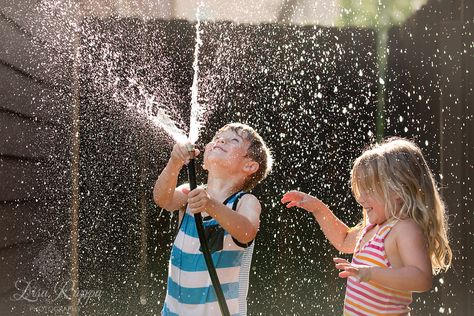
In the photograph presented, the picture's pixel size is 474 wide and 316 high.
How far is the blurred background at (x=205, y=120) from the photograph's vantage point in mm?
3111

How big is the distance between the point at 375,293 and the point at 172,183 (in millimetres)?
514

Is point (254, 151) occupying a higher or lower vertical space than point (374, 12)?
lower

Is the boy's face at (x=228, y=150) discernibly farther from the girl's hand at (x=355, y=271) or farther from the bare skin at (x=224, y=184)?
the girl's hand at (x=355, y=271)

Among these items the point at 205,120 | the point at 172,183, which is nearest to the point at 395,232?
the point at 172,183

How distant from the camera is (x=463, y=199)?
299 cm

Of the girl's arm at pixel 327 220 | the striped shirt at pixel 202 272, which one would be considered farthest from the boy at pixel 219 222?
the girl's arm at pixel 327 220

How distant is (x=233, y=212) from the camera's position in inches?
69.5

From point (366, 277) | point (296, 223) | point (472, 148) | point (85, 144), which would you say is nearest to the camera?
point (366, 277)

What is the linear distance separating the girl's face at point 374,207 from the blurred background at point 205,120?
126 cm

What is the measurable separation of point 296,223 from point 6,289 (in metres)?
1.25

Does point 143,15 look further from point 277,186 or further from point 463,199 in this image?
point 463,199

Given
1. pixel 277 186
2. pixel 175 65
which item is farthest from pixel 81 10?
pixel 277 186

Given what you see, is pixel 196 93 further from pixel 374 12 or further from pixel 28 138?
pixel 374 12

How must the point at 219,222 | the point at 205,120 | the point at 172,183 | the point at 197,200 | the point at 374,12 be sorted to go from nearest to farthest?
1. the point at 197,200
2. the point at 219,222
3. the point at 172,183
4. the point at 205,120
5. the point at 374,12
